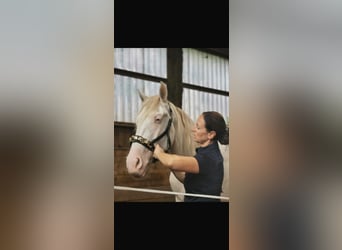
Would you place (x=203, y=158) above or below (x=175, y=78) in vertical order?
below

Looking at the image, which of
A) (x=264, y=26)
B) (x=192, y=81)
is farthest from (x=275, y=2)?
(x=192, y=81)

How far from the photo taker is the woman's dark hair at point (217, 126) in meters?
1.42

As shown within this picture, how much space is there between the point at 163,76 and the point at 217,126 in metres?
0.27

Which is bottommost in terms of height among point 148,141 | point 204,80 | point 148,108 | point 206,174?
point 206,174

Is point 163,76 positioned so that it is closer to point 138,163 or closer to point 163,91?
point 163,91

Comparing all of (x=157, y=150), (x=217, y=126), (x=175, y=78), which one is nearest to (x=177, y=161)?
(x=157, y=150)

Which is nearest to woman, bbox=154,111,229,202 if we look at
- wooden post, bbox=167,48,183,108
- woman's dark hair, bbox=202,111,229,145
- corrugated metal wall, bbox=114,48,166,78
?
woman's dark hair, bbox=202,111,229,145

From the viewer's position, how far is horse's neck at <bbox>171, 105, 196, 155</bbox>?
1.42m

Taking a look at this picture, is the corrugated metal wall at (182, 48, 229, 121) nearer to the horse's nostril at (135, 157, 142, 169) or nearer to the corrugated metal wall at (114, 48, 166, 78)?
the corrugated metal wall at (114, 48, 166, 78)

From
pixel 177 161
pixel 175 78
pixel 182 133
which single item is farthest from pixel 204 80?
pixel 177 161

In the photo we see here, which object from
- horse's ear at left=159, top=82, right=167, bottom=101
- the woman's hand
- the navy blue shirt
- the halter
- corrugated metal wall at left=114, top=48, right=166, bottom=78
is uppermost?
corrugated metal wall at left=114, top=48, right=166, bottom=78

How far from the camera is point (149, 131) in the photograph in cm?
140

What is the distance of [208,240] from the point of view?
131 centimetres

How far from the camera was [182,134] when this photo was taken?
142cm
